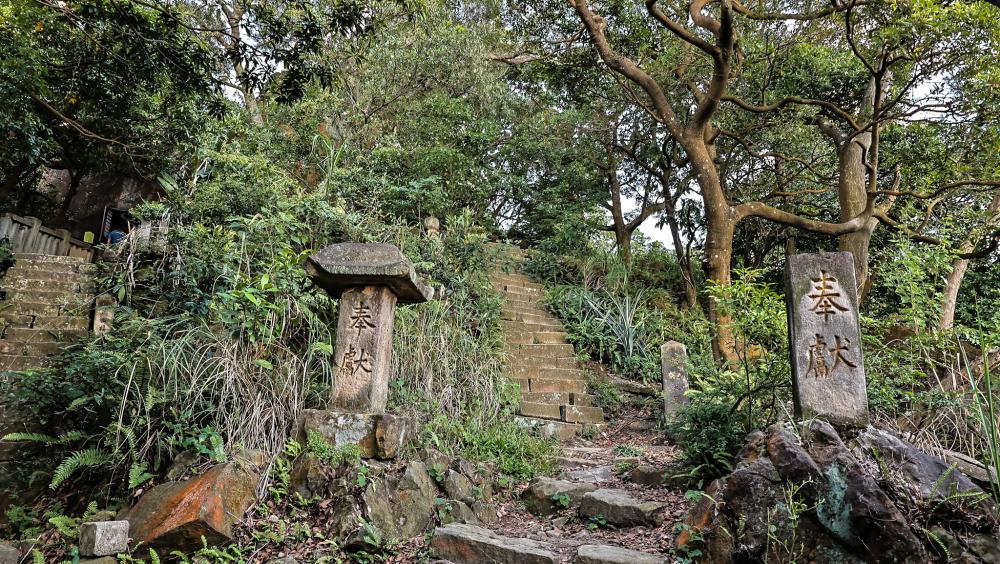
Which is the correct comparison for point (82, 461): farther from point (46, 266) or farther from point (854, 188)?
point (854, 188)

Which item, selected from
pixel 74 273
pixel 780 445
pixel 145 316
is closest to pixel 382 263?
pixel 145 316

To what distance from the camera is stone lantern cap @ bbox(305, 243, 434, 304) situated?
3.89m

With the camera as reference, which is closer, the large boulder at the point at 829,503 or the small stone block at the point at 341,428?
the large boulder at the point at 829,503

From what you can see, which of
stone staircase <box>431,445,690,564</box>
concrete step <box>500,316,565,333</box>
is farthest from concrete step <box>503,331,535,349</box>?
stone staircase <box>431,445,690,564</box>

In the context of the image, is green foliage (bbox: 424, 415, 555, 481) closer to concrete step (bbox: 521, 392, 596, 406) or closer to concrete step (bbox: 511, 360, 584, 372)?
concrete step (bbox: 521, 392, 596, 406)

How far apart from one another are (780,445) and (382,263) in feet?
8.97

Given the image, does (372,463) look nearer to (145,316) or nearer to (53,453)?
(53,453)

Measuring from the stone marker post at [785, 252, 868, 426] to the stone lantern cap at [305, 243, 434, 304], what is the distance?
2.64 meters

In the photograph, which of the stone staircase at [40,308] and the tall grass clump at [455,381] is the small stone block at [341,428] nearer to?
the tall grass clump at [455,381]

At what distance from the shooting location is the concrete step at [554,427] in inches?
247

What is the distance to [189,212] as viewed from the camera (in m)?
5.82

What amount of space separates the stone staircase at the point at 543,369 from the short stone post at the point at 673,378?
0.87m

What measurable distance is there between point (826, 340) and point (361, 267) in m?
3.14

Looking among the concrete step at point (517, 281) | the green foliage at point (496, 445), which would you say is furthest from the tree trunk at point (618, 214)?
the green foliage at point (496, 445)
